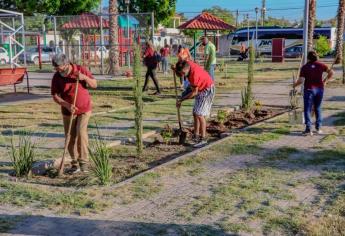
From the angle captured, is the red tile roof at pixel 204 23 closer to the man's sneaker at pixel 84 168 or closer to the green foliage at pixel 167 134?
the green foliage at pixel 167 134

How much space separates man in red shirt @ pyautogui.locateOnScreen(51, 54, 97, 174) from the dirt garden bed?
35cm

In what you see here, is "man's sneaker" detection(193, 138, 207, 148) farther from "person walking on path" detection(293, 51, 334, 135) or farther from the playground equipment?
the playground equipment

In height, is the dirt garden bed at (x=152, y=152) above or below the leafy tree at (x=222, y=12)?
below

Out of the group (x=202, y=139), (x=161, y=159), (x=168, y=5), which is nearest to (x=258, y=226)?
(x=161, y=159)

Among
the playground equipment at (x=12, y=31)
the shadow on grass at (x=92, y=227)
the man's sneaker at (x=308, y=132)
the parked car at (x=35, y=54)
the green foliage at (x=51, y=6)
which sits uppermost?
the green foliage at (x=51, y=6)

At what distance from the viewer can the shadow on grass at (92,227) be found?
4.89 m

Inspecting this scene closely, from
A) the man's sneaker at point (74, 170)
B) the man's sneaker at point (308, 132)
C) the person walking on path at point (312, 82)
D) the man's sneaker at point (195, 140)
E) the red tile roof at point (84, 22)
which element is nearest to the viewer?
the man's sneaker at point (74, 170)

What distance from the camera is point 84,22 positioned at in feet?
84.9

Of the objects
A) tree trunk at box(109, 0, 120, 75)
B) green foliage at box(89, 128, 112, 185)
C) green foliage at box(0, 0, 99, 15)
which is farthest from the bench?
green foliage at box(0, 0, 99, 15)

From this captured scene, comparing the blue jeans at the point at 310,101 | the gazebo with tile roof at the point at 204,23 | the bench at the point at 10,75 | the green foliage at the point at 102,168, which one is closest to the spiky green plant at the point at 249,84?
the blue jeans at the point at 310,101

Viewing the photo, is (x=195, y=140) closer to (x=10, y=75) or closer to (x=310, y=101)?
(x=310, y=101)

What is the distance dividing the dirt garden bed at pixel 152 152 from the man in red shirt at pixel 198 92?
0.32 metres

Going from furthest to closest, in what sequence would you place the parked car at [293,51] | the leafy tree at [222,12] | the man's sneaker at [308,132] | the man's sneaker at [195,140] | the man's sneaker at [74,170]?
the leafy tree at [222,12] < the parked car at [293,51] < the man's sneaker at [308,132] < the man's sneaker at [195,140] < the man's sneaker at [74,170]

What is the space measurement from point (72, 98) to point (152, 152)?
2.05m
